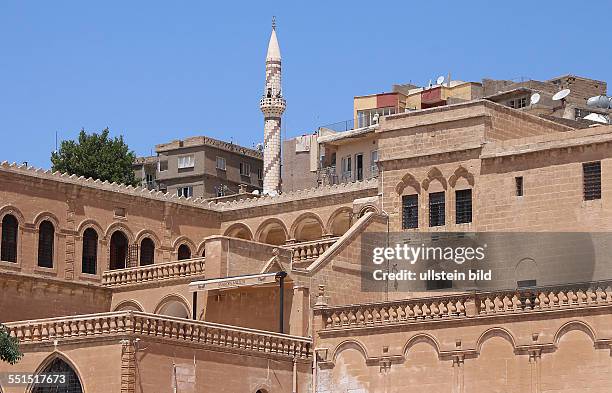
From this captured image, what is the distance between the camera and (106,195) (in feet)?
179

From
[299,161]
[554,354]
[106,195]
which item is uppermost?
[299,161]

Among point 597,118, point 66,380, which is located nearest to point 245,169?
point 597,118

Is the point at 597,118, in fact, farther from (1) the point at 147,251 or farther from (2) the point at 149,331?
(2) the point at 149,331

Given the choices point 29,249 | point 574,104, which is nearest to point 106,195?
point 29,249

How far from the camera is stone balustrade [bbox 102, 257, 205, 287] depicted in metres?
50.8

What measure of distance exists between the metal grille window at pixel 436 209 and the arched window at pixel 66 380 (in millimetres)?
12608

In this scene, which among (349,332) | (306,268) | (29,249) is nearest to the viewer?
(349,332)

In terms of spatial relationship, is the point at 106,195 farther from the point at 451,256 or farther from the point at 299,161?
→ the point at 299,161

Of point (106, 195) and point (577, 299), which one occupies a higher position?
point (106, 195)

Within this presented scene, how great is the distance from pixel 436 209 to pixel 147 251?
1187cm

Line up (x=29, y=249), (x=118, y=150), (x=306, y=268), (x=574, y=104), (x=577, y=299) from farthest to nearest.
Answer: (x=118, y=150), (x=574, y=104), (x=29, y=249), (x=306, y=268), (x=577, y=299)

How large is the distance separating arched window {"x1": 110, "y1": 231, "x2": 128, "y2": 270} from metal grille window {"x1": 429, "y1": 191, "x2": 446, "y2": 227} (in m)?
11.8

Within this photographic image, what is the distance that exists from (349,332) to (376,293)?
4.71m

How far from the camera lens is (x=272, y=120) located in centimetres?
7300
